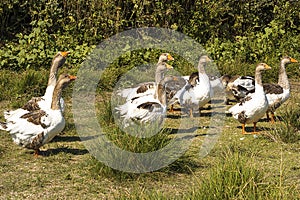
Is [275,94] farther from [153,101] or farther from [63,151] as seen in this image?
[63,151]

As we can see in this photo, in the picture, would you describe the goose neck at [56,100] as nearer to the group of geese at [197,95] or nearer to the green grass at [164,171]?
the green grass at [164,171]

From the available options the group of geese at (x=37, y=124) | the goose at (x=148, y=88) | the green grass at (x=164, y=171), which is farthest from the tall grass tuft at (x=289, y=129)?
the group of geese at (x=37, y=124)

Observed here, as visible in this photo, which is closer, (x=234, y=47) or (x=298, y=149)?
(x=298, y=149)

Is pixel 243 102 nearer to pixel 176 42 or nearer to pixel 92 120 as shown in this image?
pixel 92 120

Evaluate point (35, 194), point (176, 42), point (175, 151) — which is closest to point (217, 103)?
point (176, 42)

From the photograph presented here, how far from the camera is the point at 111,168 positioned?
6836mm

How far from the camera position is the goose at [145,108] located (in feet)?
27.0

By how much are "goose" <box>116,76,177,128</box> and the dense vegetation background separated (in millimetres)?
4509

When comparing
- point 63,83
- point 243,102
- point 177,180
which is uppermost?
point 63,83

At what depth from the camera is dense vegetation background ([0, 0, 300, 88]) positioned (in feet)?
44.7

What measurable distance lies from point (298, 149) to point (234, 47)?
609 cm

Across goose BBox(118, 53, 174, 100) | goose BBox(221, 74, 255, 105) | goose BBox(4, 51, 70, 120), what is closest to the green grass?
goose BBox(4, 51, 70, 120)

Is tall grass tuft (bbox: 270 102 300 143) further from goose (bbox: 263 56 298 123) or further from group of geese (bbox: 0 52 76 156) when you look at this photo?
group of geese (bbox: 0 52 76 156)

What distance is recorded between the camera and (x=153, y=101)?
28.4 ft
